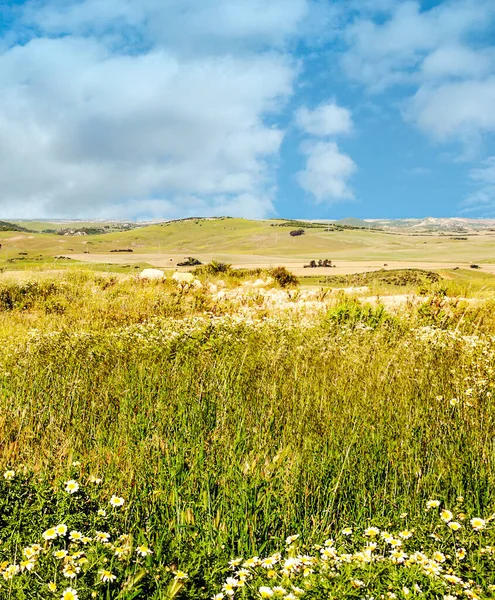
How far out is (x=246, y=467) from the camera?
123 inches

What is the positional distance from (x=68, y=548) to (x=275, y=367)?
11.1 ft

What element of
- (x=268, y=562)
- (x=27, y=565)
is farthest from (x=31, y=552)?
(x=268, y=562)

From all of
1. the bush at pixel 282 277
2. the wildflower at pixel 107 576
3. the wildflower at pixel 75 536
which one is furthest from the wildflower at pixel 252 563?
the bush at pixel 282 277

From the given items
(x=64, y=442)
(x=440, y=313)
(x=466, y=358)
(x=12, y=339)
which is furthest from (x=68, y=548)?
(x=440, y=313)

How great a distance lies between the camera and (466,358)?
220 inches

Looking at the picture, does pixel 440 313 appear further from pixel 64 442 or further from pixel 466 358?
pixel 64 442

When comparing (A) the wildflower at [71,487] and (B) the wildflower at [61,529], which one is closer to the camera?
(B) the wildflower at [61,529]

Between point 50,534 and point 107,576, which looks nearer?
point 107,576

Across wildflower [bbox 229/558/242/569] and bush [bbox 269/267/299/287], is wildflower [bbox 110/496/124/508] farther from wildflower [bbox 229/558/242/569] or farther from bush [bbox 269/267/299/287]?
bush [bbox 269/267/299/287]

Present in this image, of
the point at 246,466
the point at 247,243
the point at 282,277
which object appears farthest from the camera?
the point at 247,243

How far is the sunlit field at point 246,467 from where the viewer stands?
198 centimetres

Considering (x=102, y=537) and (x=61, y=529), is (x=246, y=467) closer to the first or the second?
(x=102, y=537)

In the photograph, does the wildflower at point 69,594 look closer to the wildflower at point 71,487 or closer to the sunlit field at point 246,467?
the sunlit field at point 246,467

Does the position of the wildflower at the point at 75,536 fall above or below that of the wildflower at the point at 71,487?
below
